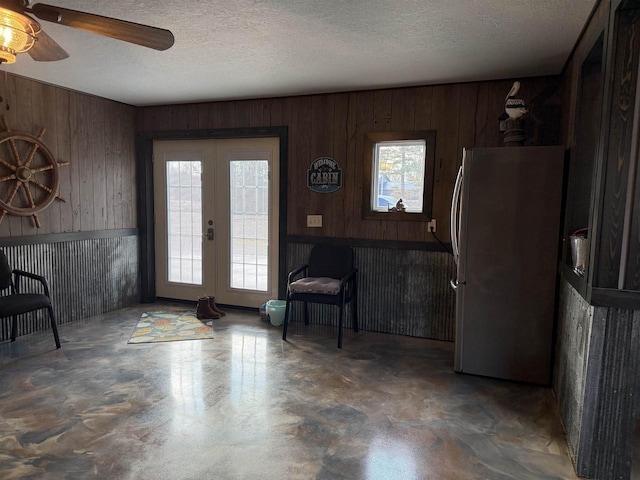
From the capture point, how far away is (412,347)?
3777 mm

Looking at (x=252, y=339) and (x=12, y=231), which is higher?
(x=12, y=231)

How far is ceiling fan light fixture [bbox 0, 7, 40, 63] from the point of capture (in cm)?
169

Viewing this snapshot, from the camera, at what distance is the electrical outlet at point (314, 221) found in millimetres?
4336

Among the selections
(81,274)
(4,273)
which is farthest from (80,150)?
(4,273)

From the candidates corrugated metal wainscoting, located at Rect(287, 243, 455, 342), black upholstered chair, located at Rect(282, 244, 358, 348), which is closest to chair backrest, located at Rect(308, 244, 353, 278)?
black upholstered chair, located at Rect(282, 244, 358, 348)

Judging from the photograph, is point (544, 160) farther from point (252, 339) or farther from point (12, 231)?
point (12, 231)

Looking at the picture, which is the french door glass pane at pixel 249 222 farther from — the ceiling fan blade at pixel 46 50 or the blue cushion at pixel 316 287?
the ceiling fan blade at pixel 46 50

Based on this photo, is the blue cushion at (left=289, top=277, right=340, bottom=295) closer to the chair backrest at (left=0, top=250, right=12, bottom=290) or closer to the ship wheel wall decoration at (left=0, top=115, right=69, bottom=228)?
the chair backrest at (left=0, top=250, right=12, bottom=290)

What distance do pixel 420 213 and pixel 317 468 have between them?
8.26 ft

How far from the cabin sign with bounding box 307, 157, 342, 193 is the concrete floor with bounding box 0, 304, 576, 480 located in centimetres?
152

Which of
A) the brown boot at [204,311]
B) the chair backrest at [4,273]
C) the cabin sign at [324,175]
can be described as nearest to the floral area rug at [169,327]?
the brown boot at [204,311]

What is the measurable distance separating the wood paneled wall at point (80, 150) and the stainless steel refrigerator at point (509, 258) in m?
3.63

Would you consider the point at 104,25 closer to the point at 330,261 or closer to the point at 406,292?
the point at 330,261

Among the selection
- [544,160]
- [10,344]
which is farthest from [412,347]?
[10,344]
